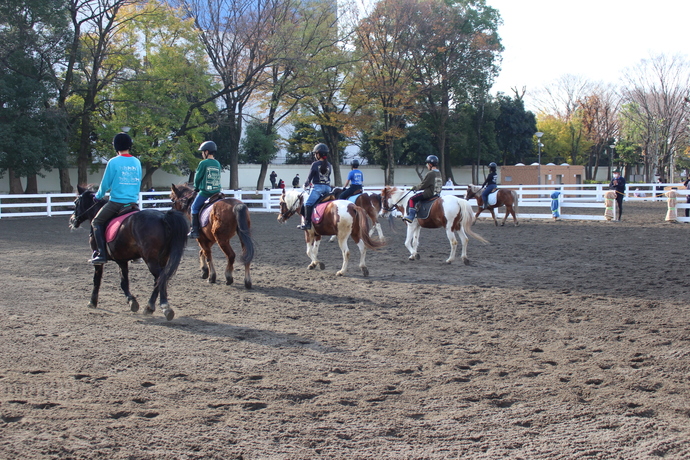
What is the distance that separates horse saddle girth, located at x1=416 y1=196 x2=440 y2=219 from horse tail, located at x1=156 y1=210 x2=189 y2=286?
19.3 feet

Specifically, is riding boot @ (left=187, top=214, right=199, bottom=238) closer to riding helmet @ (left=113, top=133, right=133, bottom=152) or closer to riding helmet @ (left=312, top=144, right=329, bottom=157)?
riding helmet @ (left=113, top=133, right=133, bottom=152)

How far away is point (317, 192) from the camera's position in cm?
1034

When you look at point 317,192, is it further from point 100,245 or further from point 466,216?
point 100,245

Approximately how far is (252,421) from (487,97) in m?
51.5

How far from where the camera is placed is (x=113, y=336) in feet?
19.8

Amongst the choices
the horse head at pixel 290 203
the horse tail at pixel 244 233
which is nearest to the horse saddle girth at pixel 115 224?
the horse tail at pixel 244 233

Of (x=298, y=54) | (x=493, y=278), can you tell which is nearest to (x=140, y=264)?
(x=493, y=278)

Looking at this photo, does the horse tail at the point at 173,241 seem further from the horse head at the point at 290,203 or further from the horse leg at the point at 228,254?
the horse head at the point at 290,203

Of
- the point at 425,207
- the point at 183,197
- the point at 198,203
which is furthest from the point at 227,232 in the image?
the point at 425,207

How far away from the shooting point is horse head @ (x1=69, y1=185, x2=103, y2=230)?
24.6 feet

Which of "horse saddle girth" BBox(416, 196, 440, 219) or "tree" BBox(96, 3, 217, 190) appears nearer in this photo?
"horse saddle girth" BBox(416, 196, 440, 219)

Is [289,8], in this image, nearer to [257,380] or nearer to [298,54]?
[298,54]

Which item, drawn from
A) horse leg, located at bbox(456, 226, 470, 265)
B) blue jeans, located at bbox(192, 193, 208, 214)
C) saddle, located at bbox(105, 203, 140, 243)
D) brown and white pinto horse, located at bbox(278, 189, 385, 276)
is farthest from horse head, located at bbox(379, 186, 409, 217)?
saddle, located at bbox(105, 203, 140, 243)

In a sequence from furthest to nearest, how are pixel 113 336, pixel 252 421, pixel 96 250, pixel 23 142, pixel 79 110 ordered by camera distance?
pixel 79 110 → pixel 23 142 → pixel 96 250 → pixel 113 336 → pixel 252 421
